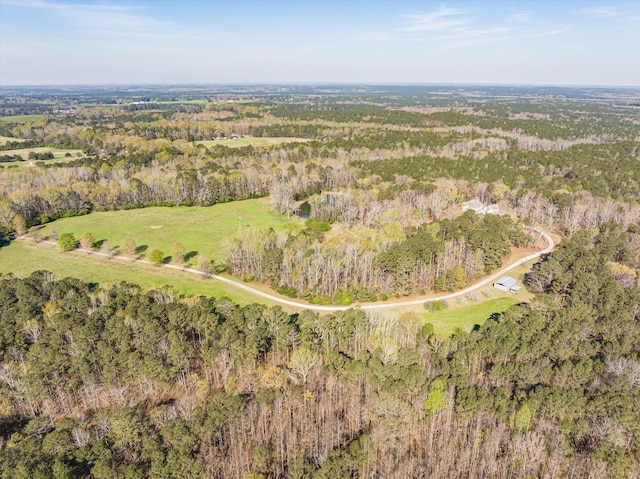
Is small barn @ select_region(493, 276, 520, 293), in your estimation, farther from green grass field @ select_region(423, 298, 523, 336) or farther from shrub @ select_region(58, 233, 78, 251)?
shrub @ select_region(58, 233, 78, 251)

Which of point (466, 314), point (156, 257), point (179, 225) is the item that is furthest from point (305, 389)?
point (179, 225)

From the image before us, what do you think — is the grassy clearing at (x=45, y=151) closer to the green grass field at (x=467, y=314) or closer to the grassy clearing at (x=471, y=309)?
the grassy clearing at (x=471, y=309)

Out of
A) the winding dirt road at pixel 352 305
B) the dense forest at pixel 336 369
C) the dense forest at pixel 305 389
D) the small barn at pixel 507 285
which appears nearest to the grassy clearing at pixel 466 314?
the dense forest at pixel 336 369

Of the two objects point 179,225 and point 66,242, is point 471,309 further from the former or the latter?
point 66,242

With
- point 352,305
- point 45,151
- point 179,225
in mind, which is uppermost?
point 45,151

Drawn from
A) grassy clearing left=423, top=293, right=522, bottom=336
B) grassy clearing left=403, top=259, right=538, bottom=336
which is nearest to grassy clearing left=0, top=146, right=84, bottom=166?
A: grassy clearing left=403, top=259, right=538, bottom=336

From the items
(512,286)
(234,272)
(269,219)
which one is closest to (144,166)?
(269,219)
